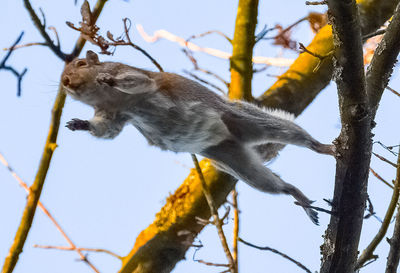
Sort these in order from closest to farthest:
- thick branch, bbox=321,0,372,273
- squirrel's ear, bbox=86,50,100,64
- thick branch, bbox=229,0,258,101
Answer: thick branch, bbox=321,0,372,273, squirrel's ear, bbox=86,50,100,64, thick branch, bbox=229,0,258,101

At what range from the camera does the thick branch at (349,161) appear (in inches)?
89.5

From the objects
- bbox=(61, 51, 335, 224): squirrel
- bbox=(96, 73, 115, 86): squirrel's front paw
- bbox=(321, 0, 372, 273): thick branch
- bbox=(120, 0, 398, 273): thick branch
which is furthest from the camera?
bbox=(120, 0, 398, 273): thick branch

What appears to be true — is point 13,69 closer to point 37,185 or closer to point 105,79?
point 105,79

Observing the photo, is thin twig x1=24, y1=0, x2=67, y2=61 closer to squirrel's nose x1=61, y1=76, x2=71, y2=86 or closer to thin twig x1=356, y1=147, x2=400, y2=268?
squirrel's nose x1=61, y1=76, x2=71, y2=86

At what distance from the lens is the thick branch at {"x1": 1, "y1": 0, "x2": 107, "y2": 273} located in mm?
2967

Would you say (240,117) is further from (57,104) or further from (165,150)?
(57,104)

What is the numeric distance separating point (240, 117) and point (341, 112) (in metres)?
0.82

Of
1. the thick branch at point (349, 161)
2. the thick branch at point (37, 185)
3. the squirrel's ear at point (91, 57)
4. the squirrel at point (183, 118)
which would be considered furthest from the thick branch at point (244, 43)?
the thick branch at point (349, 161)

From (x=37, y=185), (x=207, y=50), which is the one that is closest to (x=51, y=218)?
(x=37, y=185)

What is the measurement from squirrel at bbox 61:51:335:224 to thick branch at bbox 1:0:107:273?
0.13 m

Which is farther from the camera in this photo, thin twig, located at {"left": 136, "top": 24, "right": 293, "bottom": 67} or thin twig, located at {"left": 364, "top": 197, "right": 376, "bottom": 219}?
thin twig, located at {"left": 136, "top": 24, "right": 293, "bottom": 67}

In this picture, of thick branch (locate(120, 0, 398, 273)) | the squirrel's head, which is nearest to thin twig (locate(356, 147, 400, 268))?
thick branch (locate(120, 0, 398, 273))

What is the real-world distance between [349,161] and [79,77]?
59.2 inches

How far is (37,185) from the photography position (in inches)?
119
